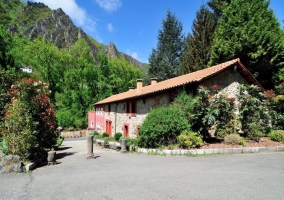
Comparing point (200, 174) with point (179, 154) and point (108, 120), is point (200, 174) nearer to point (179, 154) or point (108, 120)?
point (179, 154)

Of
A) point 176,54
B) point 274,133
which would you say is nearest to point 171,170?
point 274,133

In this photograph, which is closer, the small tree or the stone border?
the small tree

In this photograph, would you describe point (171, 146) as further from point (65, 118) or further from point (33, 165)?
point (65, 118)

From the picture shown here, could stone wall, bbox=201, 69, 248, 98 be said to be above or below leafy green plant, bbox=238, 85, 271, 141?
above

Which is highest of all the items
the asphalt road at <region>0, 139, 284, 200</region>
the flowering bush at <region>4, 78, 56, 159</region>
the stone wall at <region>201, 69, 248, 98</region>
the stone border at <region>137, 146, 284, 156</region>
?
the stone wall at <region>201, 69, 248, 98</region>

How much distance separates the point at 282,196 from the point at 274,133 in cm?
824

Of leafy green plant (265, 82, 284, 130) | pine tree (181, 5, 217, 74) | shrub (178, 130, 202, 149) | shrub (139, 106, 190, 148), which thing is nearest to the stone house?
leafy green plant (265, 82, 284, 130)

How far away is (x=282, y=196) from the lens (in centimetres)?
486

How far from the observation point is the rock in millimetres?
8047

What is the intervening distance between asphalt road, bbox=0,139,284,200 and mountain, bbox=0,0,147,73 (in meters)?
69.0

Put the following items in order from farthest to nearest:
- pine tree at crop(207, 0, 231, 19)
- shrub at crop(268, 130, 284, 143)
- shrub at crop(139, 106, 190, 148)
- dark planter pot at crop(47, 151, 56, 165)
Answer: pine tree at crop(207, 0, 231, 19), shrub at crop(268, 130, 284, 143), shrub at crop(139, 106, 190, 148), dark planter pot at crop(47, 151, 56, 165)

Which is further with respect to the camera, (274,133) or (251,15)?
(251,15)

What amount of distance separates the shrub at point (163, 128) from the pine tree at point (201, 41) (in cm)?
1820

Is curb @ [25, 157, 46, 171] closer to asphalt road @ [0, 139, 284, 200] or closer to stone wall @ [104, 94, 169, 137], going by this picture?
asphalt road @ [0, 139, 284, 200]
